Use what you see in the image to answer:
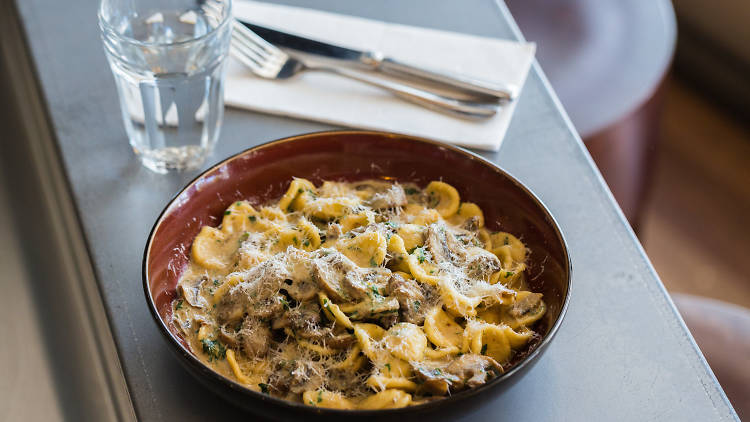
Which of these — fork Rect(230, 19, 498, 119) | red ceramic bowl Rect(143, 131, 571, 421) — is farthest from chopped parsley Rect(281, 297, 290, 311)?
fork Rect(230, 19, 498, 119)

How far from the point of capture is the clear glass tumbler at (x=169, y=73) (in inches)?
52.9

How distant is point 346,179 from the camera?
1.34 m

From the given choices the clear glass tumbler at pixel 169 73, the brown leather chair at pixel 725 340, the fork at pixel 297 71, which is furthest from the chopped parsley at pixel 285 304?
the brown leather chair at pixel 725 340

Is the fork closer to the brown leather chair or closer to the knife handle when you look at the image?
the knife handle

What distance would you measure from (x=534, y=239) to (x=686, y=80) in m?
2.36

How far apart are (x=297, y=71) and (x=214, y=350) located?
2.47ft

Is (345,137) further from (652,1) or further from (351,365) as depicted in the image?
(652,1)

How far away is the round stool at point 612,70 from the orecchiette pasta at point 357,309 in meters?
0.96

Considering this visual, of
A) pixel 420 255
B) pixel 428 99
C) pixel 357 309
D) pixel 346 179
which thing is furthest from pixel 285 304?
pixel 428 99

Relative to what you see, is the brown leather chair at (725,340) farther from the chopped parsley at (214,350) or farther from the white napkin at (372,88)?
the chopped parsley at (214,350)

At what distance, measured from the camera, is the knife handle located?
1555 millimetres

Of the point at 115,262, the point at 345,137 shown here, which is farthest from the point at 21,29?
the point at 345,137

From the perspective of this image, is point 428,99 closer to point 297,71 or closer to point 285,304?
point 297,71

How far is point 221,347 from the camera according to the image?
1.02 metres
